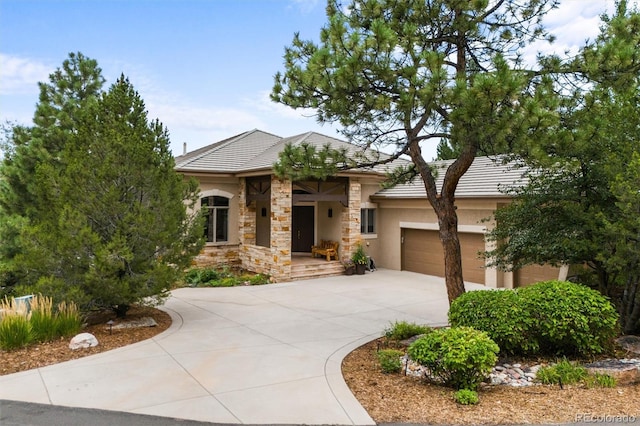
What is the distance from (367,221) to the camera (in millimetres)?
18094

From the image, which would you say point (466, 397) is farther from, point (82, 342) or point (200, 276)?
point (200, 276)

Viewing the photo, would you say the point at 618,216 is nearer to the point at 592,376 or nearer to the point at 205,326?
the point at 592,376

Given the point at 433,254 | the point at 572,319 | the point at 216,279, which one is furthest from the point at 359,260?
the point at 572,319

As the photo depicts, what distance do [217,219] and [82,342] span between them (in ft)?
32.3

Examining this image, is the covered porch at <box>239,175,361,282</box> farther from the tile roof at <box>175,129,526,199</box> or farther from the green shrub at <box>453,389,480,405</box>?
the green shrub at <box>453,389,480,405</box>

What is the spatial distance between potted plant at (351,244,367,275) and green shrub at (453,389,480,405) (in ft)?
36.7

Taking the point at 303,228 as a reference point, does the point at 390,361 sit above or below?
below

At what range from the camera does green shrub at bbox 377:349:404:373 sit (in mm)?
6309

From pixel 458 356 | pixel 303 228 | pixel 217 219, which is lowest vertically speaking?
pixel 458 356

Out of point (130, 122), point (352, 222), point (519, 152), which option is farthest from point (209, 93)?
point (519, 152)

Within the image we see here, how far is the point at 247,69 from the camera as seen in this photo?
1399 centimetres

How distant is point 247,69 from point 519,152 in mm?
9899

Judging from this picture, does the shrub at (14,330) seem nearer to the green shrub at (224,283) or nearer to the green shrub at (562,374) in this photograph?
the green shrub at (224,283)

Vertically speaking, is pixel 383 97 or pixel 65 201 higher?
pixel 383 97
